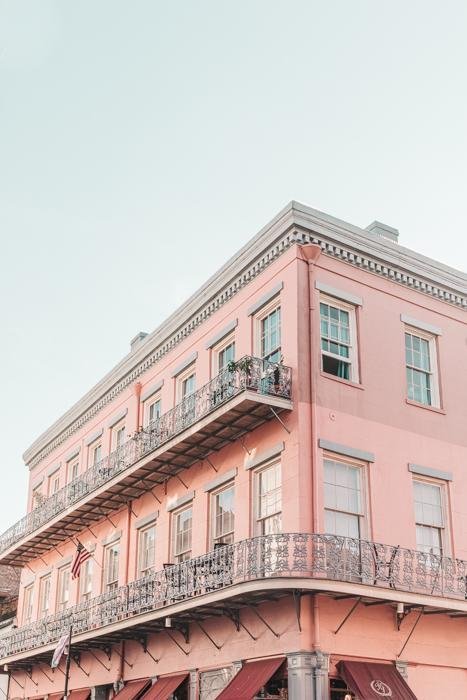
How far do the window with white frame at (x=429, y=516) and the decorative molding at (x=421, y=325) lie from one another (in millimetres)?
3673

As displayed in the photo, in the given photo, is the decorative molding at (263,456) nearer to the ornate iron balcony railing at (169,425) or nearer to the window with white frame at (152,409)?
the ornate iron balcony railing at (169,425)

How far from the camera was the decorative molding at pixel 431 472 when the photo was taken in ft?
63.0

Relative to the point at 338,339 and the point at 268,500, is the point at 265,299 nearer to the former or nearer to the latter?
the point at 338,339

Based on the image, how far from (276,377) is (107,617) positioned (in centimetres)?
811

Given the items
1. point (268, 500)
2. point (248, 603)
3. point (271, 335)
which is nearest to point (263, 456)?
point (268, 500)

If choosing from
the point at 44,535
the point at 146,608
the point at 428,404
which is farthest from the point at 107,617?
the point at 428,404

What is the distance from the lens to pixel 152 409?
25594mm

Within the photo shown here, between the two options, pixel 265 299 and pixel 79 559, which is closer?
pixel 265 299

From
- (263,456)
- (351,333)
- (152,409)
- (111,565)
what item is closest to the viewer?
(263,456)

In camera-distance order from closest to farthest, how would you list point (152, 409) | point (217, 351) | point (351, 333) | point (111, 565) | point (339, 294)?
point (339, 294) < point (351, 333) < point (217, 351) < point (111, 565) < point (152, 409)

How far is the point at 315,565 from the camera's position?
16375 mm

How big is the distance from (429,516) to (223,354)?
248 inches

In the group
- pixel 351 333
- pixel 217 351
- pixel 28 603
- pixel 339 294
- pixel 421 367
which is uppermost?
pixel 339 294

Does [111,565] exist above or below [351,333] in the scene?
below
